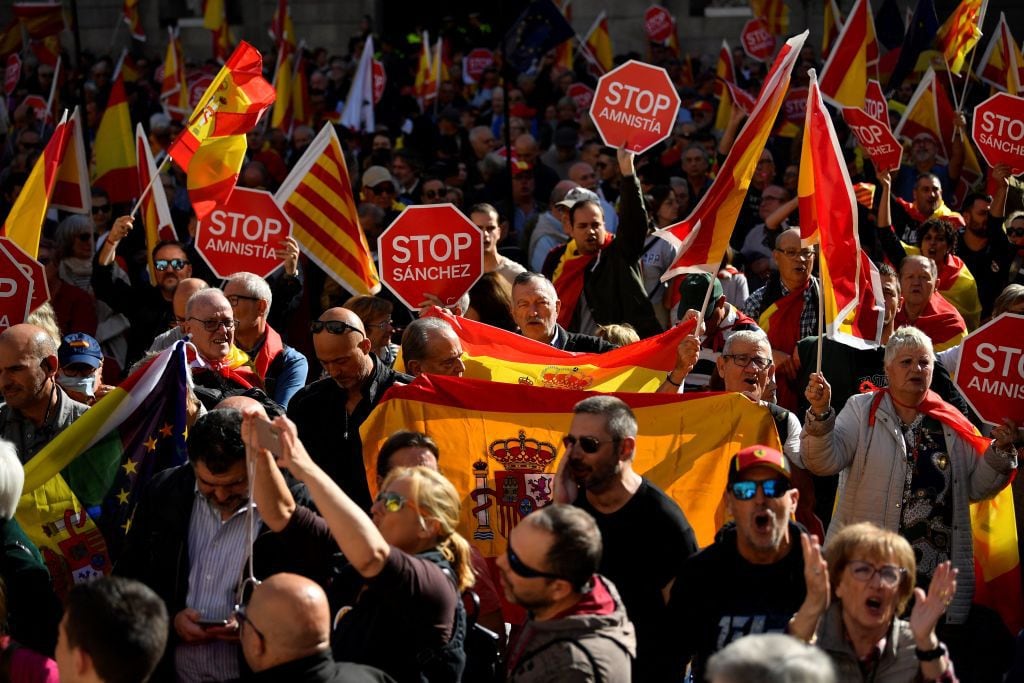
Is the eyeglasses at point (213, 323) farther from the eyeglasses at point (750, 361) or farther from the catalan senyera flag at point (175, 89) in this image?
the catalan senyera flag at point (175, 89)

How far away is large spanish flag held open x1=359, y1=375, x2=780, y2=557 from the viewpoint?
6117 millimetres

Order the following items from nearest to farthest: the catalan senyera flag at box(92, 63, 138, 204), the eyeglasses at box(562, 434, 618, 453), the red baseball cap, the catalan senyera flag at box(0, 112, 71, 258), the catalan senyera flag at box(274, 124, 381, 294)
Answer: the red baseball cap
the eyeglasses at box(562, 434, 618, 453)
the catalan senyera flag at box(0, 112, 71, 258)
the catalan senyera flag at box(274, 124, 381, 294)
the catalan senyera flag at box(92, 63, 138, 204)

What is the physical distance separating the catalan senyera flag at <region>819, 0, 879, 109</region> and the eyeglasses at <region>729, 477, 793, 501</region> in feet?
21.0

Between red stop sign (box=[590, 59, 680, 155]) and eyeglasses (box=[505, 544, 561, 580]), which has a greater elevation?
red stop sign (box=[590, 59, 680, 155])

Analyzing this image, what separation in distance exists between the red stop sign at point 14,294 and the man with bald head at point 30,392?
4.72ft

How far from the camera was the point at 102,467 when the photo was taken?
573 centimetres

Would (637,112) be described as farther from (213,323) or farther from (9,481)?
(9,481)

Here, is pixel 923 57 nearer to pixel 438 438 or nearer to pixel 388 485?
pixel 438 438

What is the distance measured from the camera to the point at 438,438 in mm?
6254

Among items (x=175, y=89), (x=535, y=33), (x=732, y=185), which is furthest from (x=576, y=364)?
(x=175, y=89)

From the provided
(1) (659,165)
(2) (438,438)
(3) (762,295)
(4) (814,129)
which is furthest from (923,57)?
(2) (438,438)

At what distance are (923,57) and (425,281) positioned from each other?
11397 mm

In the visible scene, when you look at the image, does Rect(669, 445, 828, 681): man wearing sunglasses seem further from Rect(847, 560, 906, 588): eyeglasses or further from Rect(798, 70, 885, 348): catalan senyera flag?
Rect(798, 70, 885, 348): catalan senyera flag

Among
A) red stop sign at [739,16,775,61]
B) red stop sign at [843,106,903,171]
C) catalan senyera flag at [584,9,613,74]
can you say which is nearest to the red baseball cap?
red stop sign at [843,106,903,171]
